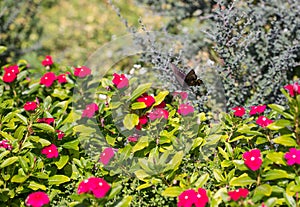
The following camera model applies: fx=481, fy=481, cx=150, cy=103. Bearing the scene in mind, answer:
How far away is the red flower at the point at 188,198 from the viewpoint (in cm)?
192

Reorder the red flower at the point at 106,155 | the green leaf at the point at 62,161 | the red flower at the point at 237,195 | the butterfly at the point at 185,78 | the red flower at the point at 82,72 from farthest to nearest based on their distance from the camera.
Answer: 1. the red flower at the point at 82,72
2. the butterfly at the point at 185,78
3. the green leaf at the point at 62,161
4. the red flower at the point at 106,155
5. the red flower at the point at 237,195

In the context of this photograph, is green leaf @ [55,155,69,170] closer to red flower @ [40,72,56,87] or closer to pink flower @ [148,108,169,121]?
pink flower @ [148,108,169,121]

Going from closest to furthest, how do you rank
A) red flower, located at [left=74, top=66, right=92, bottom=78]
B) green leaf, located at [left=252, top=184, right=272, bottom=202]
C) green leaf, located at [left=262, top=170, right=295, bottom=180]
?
green leaf, located at [left=252, top=184, right=272, bottom=202] → green leaf, located at [left=262, top=170, right=295, bottom=180] → red flower, located at [left=74, top=66, right=92, bottom=78]

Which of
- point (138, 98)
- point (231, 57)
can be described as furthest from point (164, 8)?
point (138, 98)

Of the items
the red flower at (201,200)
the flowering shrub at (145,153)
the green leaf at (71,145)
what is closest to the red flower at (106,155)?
the flowering shrub at (145,153)

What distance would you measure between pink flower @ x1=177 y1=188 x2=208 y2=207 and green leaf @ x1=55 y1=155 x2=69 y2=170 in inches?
30.0

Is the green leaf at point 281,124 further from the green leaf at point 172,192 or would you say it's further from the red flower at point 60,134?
the red flower at point 60,134

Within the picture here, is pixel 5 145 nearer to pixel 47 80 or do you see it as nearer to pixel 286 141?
pixel 47 80

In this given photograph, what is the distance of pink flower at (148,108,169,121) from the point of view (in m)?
2.39

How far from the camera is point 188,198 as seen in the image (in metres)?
1.93

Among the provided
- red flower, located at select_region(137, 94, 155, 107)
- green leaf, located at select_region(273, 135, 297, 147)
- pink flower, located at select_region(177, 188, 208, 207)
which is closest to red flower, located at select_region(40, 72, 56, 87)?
red flower, located at select_region(137, 94, 155, 107)

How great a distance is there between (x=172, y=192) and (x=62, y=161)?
2.22ft

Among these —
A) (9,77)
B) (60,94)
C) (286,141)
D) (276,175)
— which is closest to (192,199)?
(276,175)

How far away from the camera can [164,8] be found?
441 centimetres
